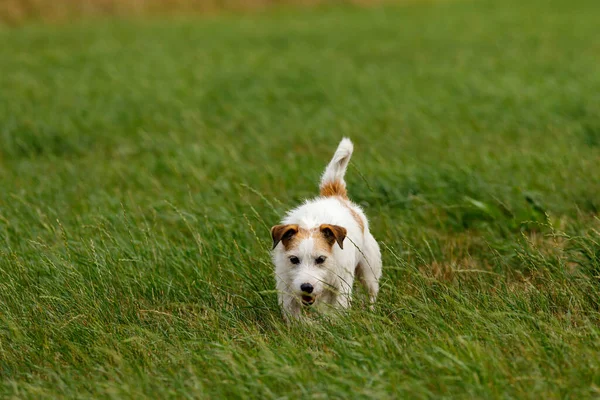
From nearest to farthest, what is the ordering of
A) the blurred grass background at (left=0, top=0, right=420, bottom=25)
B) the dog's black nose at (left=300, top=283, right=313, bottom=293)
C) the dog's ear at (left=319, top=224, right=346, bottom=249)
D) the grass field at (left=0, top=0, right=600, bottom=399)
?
the grass field at (left=0, top=0, right=600, bottom=399) → the dog's black nose at (left=300, top=283, right=313, bottom=293) → the dog's ear at (left=319, top=224, right=346, bottom=249) → the blurred grass background at (left=0, top=0, right=420, bottom=25)

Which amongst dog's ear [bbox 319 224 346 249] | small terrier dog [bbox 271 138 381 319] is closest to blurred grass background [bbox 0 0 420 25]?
small terrier dog [bbox 271 138 381 319]

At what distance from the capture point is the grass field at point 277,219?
417 cm

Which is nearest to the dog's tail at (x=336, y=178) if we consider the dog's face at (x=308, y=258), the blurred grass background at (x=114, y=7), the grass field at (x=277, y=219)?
the grass field at (x=277, y=219)

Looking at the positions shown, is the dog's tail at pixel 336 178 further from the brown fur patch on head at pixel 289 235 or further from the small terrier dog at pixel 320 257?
the brown fur patch on head at pixel 289 235

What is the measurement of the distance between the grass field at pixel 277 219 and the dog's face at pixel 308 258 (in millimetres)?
217

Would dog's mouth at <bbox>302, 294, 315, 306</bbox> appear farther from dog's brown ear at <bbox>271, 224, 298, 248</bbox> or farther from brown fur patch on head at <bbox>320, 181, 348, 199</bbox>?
brown fur patch on head at <bbox>320, 181, 348, 199</bbox>

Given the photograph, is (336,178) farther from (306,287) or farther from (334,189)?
(306,287)

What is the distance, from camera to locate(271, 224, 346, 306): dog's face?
4.80m

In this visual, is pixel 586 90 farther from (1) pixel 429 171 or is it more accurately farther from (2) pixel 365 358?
(2) pixel 365 358

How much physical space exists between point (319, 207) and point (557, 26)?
57.7ft

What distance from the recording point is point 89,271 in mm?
5477

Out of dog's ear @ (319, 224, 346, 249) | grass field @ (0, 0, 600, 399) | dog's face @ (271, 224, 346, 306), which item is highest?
dog's ear @ (319, 224, 346, 249)

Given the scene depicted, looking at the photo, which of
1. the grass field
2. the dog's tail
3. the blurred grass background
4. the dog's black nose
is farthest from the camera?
the blurred grass background

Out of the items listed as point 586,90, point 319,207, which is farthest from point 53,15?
point 319,207
